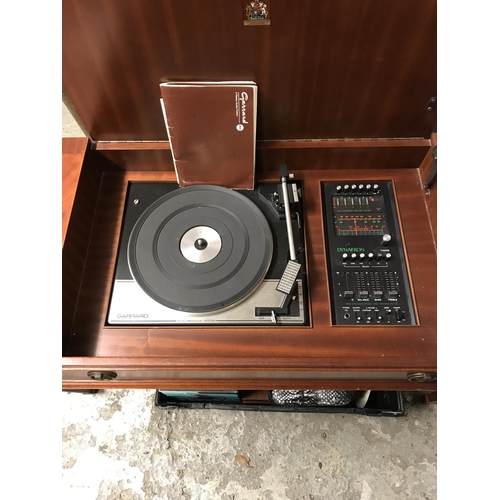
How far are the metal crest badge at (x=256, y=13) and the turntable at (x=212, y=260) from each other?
402 millimetres

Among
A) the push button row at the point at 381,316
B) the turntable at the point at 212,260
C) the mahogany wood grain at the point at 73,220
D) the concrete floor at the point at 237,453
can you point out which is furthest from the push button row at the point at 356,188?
the concrete floor at the point at 237,453

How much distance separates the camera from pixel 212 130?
1.07m

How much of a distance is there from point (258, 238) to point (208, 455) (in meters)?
0.86

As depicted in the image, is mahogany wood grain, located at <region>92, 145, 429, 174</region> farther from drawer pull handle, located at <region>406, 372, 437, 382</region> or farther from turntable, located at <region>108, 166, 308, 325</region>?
drawer pull handle, located at <region>406, 372, 437, 382</region>

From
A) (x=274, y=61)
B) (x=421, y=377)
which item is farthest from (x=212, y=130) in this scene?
(x=421, y=377)

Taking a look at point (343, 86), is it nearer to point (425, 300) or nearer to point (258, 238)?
point (258, 238)

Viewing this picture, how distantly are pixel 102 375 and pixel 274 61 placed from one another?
2.90 feet

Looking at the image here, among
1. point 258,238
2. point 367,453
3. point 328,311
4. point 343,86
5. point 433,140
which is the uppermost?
point 343,86

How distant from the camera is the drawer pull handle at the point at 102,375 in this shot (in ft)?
3.26

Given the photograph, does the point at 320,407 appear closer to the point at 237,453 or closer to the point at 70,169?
the point at 237,453

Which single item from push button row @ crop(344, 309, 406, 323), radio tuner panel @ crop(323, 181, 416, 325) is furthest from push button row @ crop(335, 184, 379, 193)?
push button row @ crop(344, 309, 406, 323)

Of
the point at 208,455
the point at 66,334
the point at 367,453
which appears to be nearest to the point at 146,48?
the point at 66,334

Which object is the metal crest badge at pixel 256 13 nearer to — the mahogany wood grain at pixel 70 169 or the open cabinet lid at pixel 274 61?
the open cabinet lid at pixel 274 61

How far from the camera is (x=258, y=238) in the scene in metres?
1.09
